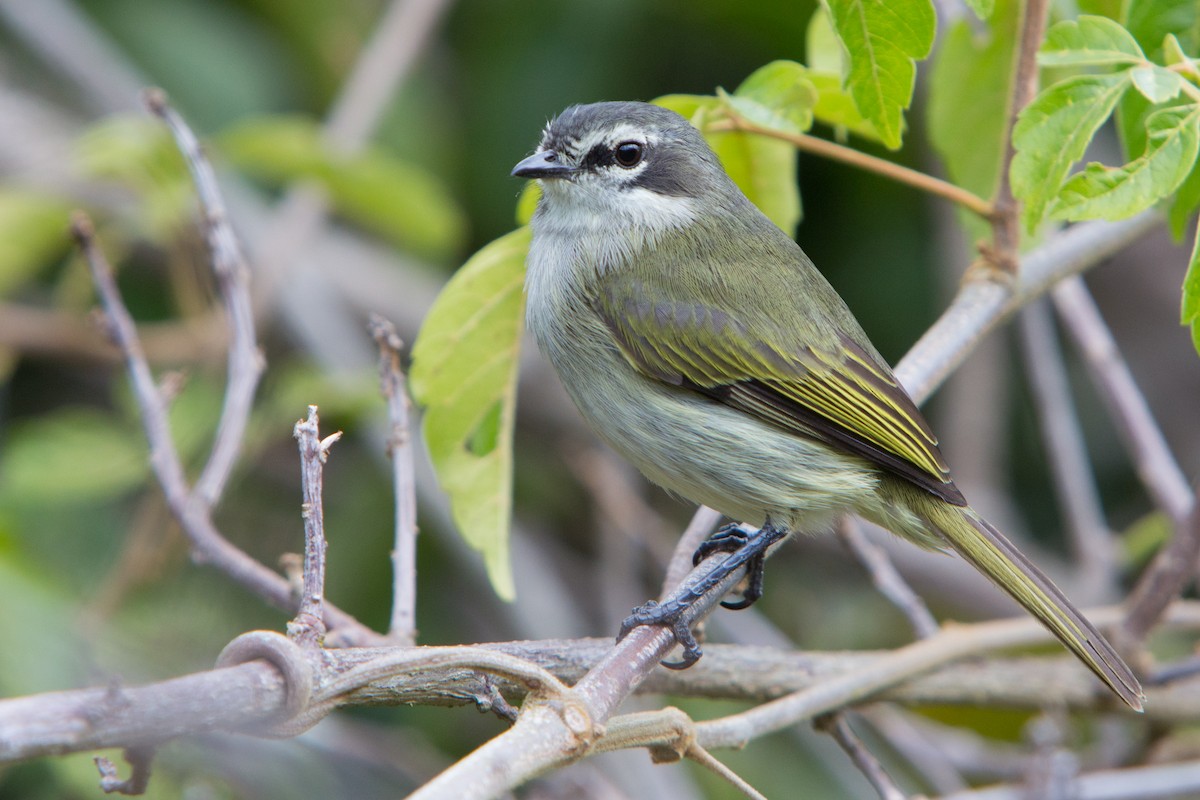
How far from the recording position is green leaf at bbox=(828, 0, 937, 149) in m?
2.19

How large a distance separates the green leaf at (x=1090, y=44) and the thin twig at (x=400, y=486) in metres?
1.42

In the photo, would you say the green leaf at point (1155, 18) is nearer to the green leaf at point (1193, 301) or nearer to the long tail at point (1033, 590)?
the green leaf at point (1193, 301)

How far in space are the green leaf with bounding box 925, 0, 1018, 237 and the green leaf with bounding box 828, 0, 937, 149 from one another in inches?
36.0

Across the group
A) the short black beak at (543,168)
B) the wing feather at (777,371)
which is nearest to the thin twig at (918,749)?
the wing feather at (777,371)

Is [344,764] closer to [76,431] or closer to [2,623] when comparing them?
[2,623]

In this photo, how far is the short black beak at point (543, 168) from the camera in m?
3.38

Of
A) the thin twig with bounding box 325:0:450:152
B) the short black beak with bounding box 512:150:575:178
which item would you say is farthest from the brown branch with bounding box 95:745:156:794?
the thin twig with bounding box 325:0:450:152

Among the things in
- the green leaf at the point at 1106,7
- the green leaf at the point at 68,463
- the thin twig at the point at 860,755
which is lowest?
the thin twig at the point at 860,755

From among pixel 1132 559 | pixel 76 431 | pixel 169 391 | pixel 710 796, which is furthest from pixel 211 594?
pixel 1132 559

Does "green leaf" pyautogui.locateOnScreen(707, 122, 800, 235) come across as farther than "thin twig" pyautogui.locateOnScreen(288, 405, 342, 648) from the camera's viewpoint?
Yes

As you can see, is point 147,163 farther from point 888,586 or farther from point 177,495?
point 888,586

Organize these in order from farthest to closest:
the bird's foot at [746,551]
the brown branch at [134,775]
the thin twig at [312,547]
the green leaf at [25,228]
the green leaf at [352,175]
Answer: the green leaf at [25,228]
the green leaf at [352,175]
the bird's foot at [746,551]
the thin twig at [312,547]
the brown branch at [134,775]

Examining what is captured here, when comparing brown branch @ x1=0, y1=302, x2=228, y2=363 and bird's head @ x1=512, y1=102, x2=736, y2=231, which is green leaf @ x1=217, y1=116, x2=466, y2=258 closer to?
brown branch @ x1=0, y1=302, x2=228, y2=363

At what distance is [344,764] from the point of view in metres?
3.28
